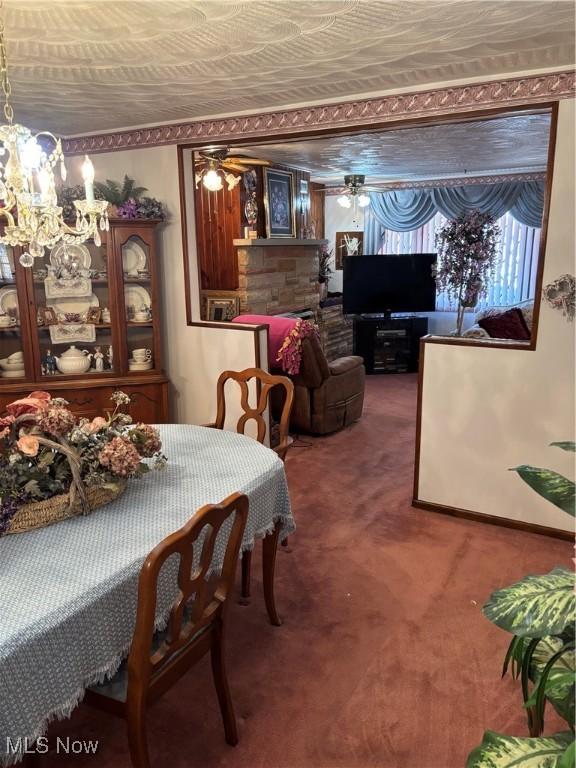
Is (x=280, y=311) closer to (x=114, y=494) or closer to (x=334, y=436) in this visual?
(x=334, y=436)

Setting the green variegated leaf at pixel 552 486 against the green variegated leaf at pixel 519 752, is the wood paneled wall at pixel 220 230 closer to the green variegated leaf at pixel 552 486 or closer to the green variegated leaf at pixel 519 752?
the green variegated leaf at pixel 552 486

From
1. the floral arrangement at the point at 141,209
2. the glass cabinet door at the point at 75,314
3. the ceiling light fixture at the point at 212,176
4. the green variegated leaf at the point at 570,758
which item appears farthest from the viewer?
the ceiling light fixture at the point at 212,176

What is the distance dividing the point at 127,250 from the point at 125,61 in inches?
61.9

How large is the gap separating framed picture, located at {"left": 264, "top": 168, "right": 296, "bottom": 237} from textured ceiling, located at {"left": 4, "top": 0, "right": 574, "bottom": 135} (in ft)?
8.14

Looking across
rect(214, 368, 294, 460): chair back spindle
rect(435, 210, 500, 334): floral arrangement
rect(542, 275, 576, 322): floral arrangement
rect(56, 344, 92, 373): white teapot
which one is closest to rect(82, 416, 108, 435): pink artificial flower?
rect(214, 368, 294, 460): chair back spindle

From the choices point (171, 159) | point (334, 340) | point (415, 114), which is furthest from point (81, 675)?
point (334, 340)

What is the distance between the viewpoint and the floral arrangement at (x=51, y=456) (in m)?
1.77

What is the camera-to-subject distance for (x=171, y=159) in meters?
3.92

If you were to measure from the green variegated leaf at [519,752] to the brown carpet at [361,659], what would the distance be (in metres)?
0.86

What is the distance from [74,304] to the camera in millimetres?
4012

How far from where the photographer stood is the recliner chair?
4.53 meters

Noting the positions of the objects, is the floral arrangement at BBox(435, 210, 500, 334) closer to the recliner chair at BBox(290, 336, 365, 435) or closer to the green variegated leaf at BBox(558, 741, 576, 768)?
the recliner chair at BBox(290, 336, 365, 435)

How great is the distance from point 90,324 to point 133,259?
1.79 feet

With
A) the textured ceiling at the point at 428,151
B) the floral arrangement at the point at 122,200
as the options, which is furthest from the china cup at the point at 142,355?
the textured ceiling at the point at 428,151
